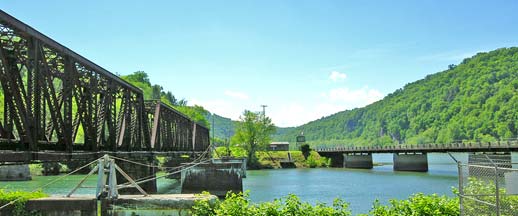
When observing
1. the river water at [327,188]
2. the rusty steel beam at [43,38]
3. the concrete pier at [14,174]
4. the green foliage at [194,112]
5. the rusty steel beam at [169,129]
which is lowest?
the river water at [327,188]

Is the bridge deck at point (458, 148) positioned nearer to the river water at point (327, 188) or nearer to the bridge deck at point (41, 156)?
the river water at point (327, 188)

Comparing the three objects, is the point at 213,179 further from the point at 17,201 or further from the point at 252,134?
the point at 252,134

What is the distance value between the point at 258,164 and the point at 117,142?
97.5 meters

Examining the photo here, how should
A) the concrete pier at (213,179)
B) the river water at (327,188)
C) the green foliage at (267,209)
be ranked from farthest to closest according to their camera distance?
the river water at (327,188) < the concrete pier at (213,179) < the green foliage at (267,209)

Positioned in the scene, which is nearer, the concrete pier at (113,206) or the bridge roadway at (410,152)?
the concrete pier at (113,206)

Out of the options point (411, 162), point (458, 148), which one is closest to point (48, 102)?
point (458, 148)

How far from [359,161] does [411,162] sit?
829 inches

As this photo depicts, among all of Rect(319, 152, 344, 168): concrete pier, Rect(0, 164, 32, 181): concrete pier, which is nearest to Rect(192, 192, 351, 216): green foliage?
Rect(0, 164, 32, 181): concrete pier

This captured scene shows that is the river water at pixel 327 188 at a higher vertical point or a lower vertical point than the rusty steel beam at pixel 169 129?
lower

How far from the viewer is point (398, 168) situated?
11462cm

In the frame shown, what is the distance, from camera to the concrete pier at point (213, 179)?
46062mm

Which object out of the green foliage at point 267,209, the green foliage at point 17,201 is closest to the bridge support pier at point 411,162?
the green foliage at point 267,209

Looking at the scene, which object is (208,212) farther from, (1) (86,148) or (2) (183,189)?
(2) (183,189)

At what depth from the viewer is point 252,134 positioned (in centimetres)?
13638
